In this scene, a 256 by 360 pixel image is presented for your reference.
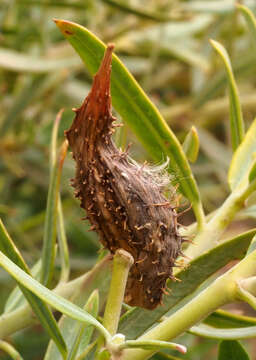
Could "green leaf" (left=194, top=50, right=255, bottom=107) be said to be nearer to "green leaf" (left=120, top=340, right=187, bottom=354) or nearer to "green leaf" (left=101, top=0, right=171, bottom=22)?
"green leaf" (left=101, top=0, right=171, bottom=22)

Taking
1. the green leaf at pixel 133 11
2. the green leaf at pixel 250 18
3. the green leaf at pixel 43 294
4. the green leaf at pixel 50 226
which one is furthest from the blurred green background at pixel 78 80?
the green leaf at pixel 43 294

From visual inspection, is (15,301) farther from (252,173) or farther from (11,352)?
(252,173)

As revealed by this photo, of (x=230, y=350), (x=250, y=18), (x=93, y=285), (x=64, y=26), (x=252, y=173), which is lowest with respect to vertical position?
(x=230, y=350)

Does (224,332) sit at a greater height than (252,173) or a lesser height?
lesser

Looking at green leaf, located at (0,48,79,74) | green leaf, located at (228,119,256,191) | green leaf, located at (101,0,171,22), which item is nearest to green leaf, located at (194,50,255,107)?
green leaf, located at (101,0,171,22)

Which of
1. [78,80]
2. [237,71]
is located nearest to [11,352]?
[237,71]
